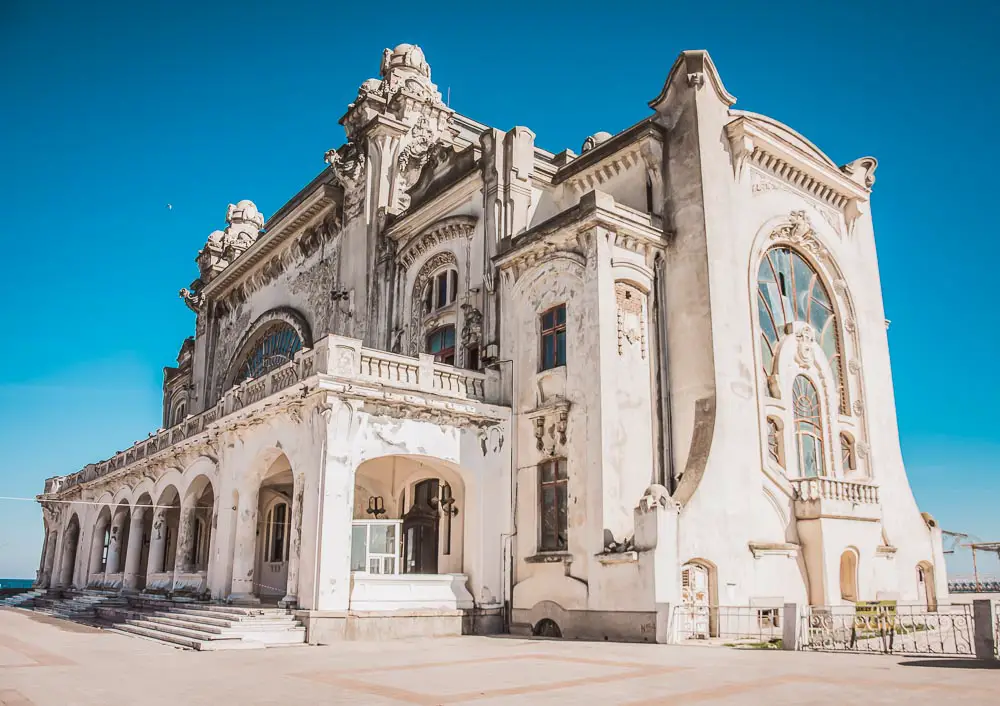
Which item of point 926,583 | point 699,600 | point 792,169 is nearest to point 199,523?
point 699,600

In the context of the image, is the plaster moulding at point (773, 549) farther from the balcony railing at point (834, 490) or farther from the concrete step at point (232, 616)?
the concrete step at point (232, 616)

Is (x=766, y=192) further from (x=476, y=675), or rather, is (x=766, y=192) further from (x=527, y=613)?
(x=476, y=675)

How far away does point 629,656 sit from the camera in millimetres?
14375

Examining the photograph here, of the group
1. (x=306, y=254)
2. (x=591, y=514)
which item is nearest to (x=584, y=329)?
(x=591, y=514)

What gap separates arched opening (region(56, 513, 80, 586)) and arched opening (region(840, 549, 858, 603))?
34524 mm

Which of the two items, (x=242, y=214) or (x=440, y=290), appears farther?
(x=242, y=214)

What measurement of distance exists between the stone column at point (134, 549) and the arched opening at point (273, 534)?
7341 millimetres

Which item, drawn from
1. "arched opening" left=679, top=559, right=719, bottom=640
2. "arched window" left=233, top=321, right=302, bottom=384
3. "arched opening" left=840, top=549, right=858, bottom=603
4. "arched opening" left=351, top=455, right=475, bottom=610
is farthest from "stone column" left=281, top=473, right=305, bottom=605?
"arched window" left=233, top=321, right=302, bottom=384

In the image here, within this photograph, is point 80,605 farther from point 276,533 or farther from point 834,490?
point 834,490

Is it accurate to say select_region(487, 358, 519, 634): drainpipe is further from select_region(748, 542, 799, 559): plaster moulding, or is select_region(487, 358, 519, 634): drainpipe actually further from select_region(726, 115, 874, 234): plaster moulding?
select_region(726, 115, 874, 234): plaster moulding

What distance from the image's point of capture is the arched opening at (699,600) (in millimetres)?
18078

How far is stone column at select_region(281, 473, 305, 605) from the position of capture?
19344 mm

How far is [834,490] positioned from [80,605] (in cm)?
2504

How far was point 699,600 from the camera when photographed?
1888 cm
